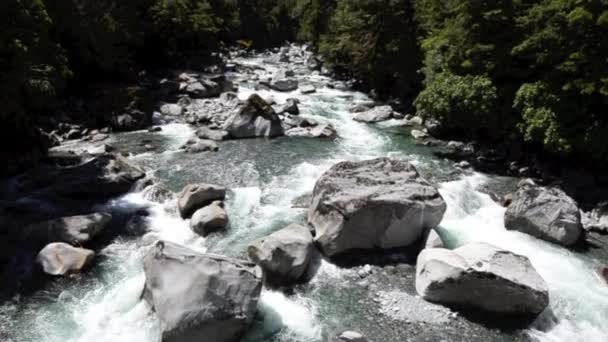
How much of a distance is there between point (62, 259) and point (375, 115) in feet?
62.9

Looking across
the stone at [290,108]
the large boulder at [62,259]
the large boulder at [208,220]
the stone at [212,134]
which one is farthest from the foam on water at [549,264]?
the stone at [290,108]

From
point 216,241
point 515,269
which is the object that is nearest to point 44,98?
point 216,241

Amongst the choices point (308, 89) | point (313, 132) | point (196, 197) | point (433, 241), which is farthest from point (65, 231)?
point (308, 89)

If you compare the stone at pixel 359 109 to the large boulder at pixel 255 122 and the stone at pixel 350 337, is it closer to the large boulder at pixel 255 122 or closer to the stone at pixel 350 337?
the large boulder at pixel 255 122

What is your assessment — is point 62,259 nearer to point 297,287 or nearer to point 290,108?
point 297,287

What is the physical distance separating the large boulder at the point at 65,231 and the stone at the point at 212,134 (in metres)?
9.92

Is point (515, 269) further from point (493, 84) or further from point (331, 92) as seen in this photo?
point (331, 92)

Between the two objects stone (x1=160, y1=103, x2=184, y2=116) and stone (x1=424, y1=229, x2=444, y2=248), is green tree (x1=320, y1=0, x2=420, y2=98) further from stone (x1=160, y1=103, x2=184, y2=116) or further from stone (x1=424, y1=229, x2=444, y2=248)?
stone (x1=424, y1=229, x2=444, y2=248)

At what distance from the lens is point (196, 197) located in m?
15.2

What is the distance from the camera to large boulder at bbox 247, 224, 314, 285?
11.7 m

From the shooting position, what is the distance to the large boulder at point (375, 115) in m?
26.7

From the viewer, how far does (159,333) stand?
984cm

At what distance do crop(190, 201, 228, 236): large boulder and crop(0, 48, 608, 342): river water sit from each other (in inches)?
11.1

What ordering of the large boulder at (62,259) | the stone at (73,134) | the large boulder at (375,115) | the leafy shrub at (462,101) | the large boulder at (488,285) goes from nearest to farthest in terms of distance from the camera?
the large boulder at (488,285), the large boulder at (62,259), the leafy shrub at (462,101), the stone at (73,134), the large boulder at (375,115)
